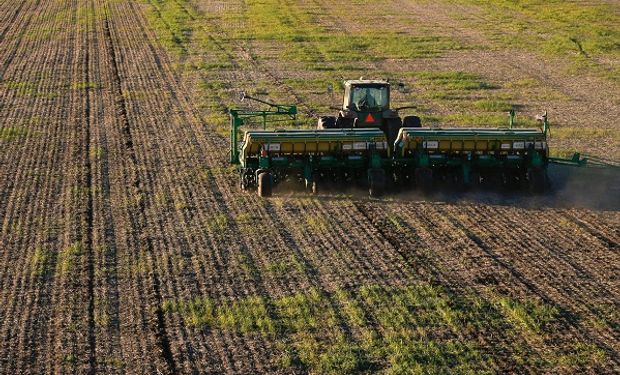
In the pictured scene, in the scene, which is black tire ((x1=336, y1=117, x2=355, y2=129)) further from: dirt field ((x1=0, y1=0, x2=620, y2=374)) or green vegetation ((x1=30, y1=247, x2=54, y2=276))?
green vegetation ((x1=30, y1=247, x2=54, y2=276))

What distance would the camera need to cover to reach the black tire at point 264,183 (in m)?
18.6

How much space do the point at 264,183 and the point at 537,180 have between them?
5.19 meters

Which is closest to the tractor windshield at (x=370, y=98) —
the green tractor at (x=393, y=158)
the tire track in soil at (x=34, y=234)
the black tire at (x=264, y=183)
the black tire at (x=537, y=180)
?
the green tractor at (x=393, y=158)

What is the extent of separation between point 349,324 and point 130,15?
A: 1440 inches

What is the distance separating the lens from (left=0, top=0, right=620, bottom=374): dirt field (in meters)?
12.6

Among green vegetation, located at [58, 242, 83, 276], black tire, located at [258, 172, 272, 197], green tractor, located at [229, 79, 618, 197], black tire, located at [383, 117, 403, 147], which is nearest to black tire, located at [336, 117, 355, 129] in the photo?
black tire, located at [383, 117, 403, 147]

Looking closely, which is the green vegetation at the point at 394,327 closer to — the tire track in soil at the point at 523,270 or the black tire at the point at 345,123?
the tire track in soil at the point at 523,270

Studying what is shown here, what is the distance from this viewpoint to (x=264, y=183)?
61.2ft

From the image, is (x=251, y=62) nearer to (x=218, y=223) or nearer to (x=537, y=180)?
(x=537, y=180)

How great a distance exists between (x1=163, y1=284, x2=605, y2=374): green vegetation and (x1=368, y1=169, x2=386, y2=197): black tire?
4.40 m

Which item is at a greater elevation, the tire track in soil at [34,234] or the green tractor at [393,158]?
the green tractor at [393,158]

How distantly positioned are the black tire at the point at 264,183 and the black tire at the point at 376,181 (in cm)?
191

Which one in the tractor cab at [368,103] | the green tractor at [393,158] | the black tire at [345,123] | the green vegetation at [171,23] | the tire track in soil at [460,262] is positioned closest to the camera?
the tire track in soil at [460,262]

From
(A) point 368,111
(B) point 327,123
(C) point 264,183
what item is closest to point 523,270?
(C) point 264,183
